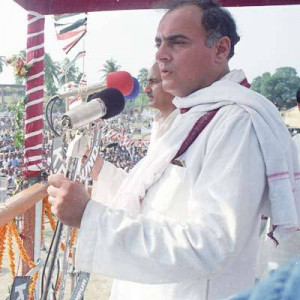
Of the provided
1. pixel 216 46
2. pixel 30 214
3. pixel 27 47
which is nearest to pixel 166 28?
pixel 216 46

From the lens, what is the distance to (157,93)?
2566 mm

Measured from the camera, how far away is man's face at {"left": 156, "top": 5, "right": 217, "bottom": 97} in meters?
1.21

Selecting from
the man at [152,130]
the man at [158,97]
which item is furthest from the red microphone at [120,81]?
the man at [158,97]

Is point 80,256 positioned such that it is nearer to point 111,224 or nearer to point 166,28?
point 111,224

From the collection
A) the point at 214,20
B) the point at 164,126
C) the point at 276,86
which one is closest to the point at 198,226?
the point at 214,20

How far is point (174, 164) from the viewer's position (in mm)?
1142

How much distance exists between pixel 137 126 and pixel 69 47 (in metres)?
33.4

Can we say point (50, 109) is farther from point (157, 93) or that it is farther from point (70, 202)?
point (157, 93)

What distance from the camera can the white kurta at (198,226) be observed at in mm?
947

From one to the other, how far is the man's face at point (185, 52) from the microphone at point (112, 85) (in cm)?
21

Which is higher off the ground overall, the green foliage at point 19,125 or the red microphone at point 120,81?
the red microphone at point 120,81

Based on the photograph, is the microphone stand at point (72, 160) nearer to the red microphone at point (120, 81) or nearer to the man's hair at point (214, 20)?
the red microphone at point (120, 81)

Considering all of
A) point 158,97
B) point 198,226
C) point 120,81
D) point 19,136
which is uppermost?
point 120,81

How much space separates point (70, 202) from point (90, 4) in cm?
317
